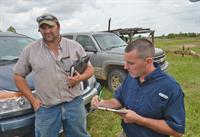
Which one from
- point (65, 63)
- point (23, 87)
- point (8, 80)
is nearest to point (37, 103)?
point (23, 87)

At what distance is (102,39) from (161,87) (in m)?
6.20

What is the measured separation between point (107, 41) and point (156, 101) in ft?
20.4

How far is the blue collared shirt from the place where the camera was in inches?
74.9

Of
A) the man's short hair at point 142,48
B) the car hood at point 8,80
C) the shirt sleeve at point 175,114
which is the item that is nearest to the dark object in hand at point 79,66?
the car hood at point 8,80

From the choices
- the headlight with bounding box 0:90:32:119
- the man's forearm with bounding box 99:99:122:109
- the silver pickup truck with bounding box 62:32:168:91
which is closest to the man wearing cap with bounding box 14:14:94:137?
the headlight with bounding box 0:90:32:119

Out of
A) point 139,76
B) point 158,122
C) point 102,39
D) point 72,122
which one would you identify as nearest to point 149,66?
point 139,76

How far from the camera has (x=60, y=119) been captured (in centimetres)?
314

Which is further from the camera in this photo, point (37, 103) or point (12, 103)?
point (12, 103)

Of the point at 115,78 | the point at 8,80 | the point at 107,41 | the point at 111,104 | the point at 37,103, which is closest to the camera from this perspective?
the point at 111,104

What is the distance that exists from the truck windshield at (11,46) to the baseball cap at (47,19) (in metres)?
1.56

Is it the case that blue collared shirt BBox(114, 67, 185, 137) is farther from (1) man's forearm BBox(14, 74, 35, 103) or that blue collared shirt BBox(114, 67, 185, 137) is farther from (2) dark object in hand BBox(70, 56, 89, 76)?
(1) man's forearm BBox(14, 74, 35, 103)

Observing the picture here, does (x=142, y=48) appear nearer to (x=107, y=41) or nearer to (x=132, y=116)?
(x=132, y=116)

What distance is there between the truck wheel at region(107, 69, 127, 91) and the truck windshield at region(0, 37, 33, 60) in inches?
105

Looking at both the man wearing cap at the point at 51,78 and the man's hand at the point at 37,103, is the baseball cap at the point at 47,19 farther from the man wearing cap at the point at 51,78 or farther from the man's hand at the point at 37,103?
the man's hand at the point at 37,103
